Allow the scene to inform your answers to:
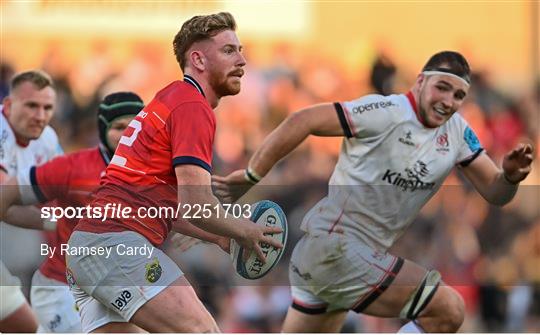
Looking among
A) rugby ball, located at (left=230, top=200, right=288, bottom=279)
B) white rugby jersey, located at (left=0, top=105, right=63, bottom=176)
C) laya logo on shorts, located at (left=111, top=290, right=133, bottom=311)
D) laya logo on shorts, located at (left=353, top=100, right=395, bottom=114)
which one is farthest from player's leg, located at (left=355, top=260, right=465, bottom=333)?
white rugby jersey, located at (left=0, top=105, right=63, bottom=176)

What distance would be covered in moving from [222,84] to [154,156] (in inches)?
21.4

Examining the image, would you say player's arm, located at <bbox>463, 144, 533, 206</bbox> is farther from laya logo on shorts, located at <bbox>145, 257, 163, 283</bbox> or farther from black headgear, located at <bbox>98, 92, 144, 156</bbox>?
laya logo on shorts, located at <bbox>145, 257, 163, 283</bbox>

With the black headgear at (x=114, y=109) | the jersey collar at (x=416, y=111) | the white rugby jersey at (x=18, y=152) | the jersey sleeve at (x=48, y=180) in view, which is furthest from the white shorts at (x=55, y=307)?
the jersey collar at (x=416, y=111)

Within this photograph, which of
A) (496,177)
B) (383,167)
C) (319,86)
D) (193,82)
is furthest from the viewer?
(319,86)

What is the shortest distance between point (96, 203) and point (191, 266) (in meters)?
5.64

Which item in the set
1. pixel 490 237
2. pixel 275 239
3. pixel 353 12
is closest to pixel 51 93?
pixel 275 239

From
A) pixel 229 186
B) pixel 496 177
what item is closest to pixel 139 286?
pixel 229 186

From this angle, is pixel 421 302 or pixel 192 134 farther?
pixel 421 302

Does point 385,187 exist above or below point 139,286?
below

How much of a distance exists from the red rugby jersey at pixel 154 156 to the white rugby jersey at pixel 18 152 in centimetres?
236

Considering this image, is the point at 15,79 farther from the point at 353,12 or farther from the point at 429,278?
the point at 353,12

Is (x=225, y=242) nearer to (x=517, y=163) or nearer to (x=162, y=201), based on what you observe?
(x=162, y=201)

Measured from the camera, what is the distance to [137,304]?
6.18 m

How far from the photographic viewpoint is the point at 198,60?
649cm
